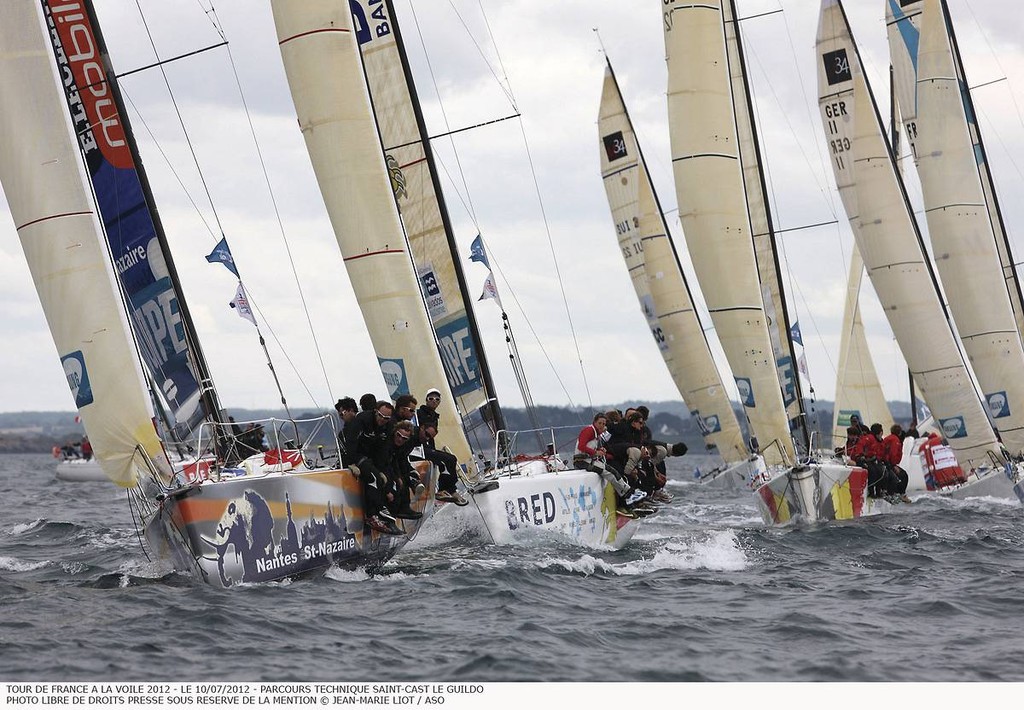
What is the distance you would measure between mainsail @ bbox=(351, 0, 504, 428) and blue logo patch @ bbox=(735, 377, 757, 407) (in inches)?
175

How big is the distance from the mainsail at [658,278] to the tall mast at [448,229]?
1519cm

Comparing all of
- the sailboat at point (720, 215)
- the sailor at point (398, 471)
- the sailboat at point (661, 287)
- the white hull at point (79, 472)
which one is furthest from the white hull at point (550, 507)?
the white hull at point (79, 472)

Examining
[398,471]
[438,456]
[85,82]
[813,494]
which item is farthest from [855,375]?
[85,82]

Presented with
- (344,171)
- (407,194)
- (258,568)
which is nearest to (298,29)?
(344,171)

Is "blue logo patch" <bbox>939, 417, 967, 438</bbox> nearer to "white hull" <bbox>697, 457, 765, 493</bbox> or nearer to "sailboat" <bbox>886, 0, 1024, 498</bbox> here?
"sailboat" <bbox>886, 0, 1024, 498</bbox>

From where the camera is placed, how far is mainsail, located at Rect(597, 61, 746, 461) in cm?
3023

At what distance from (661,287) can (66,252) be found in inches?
833

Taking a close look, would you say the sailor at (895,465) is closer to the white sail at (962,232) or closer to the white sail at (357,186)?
the white sail at (962,232)

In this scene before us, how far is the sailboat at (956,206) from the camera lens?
814 inches

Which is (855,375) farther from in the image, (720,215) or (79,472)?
(79,472)

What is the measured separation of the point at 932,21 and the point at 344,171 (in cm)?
1234

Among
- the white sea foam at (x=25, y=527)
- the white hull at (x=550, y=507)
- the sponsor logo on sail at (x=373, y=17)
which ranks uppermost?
the sponsor logo on sail at (x=373, y=17)

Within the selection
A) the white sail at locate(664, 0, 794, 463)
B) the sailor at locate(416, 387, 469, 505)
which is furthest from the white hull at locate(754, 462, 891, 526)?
the sailor at locate(416, 387, 469, 505)

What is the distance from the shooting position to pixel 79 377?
33.5 ft
